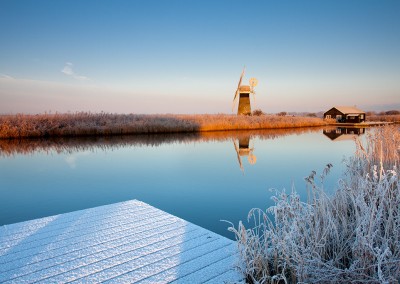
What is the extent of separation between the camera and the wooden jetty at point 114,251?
83.7 inches

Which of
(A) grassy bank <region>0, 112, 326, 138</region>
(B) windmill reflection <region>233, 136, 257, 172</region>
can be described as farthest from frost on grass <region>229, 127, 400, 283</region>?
(A) grassy bank <region>0, 112, 326, 138</region>

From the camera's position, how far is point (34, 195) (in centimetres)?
532

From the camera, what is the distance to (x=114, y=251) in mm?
2529

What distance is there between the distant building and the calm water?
23.4m

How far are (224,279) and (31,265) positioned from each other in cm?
162

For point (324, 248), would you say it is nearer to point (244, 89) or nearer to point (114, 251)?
point (114, 251)

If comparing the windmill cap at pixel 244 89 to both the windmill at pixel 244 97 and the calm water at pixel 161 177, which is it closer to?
the windmill at pixel 244 97

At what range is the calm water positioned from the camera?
15.0ft

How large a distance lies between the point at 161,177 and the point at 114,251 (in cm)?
426

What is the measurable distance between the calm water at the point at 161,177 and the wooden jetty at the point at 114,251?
84cm

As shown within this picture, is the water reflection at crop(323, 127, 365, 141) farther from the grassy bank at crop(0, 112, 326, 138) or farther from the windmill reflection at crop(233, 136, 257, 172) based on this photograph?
the grassy bank at crop(0, 112, 326, 138)

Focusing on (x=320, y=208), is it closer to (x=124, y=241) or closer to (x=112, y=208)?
(x=124, y=241)

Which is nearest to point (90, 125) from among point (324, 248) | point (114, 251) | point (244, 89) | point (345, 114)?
point (114, 251)

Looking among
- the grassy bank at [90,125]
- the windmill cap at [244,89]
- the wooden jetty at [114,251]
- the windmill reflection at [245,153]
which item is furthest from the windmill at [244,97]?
the wooden jetty at [114,251]
